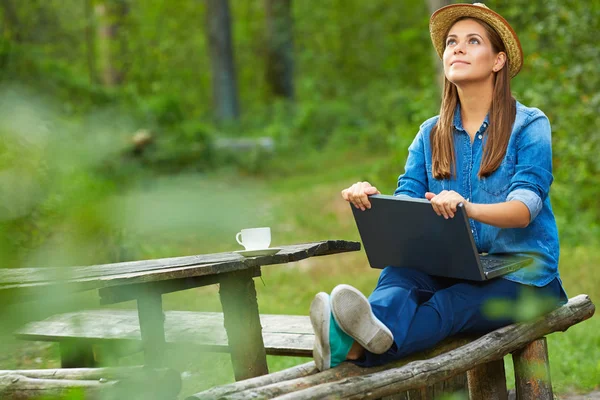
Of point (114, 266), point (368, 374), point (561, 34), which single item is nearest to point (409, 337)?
point (368, 374)

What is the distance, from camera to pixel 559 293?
3.56 meters

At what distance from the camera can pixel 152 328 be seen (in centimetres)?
345

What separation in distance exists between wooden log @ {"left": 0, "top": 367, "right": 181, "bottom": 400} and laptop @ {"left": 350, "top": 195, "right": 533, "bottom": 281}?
3.01ft

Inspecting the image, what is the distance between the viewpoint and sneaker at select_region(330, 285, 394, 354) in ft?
9.21

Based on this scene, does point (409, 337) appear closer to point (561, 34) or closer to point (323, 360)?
point (323, 360)

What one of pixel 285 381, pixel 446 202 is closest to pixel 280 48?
pixel 446 202

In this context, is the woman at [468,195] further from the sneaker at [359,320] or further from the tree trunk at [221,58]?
the tree trunk at [221,58]

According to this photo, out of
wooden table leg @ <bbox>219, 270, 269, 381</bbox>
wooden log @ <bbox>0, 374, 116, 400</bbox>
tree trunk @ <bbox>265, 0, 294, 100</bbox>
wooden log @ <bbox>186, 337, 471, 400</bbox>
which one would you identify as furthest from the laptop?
tree trunk @ <bbox>265, 0, 294, 100</bbox>

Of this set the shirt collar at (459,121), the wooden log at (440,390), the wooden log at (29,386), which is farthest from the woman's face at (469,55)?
the wooden log at (29,386)

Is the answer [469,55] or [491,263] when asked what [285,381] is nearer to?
[491,263]

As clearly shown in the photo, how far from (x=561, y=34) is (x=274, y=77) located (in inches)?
487

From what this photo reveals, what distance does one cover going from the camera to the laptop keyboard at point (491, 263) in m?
3.18

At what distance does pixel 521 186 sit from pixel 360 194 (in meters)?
0.60

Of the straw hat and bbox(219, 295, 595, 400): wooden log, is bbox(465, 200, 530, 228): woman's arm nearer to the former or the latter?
bbox(219, 295, 595, 400): wooden log
